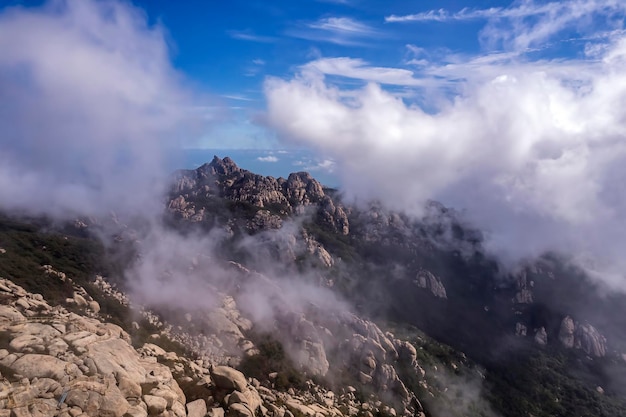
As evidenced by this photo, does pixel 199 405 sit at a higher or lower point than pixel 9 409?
lower

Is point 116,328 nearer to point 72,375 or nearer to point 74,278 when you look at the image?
point 72,375

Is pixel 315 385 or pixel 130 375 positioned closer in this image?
pixel 130 375

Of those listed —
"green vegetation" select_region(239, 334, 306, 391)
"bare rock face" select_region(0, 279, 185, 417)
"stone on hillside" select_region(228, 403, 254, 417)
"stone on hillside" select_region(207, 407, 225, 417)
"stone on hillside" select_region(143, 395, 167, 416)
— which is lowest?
"green vegetation" select_region(239, 334, 306, 391)

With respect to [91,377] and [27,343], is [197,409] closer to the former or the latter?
[91,377]

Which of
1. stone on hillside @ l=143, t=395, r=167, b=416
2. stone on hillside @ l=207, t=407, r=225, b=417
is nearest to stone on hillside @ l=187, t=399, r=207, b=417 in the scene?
stone on hillside @ l=207, t=407, r=225, b=417

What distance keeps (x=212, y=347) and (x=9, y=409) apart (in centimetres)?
12135

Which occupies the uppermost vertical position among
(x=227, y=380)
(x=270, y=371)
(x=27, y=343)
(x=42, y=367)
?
(x=27, y=343)

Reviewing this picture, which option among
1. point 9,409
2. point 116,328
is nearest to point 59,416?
point 9,409

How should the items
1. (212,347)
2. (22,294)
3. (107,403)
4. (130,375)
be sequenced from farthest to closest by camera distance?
(212,347) < (22,294) < (130,375) < (107,403)

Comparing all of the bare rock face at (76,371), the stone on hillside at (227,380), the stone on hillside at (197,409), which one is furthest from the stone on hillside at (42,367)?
the stone on hillside at (227,380)

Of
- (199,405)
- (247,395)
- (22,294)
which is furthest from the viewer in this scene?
(22,294)

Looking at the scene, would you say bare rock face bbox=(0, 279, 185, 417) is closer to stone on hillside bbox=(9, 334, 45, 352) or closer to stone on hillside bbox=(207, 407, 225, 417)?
stone on hillside bbox=(9, 334, 45, 352)

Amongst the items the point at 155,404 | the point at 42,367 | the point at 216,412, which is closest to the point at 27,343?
the point at 42,367

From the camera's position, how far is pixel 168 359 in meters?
142
